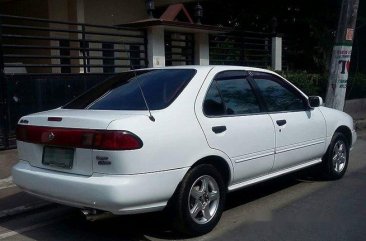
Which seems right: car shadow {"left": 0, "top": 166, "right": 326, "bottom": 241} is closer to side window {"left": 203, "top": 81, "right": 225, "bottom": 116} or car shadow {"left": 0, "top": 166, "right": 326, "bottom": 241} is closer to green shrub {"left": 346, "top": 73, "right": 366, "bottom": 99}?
side window {"left": 203, "top": 81, "right": 225, "bottom": 116}

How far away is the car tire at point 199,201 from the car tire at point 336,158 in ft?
7.47

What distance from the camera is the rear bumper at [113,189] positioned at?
4129 millimetres

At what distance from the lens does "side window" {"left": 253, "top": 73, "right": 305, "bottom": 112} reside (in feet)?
19.0

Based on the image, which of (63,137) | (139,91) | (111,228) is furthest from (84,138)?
(111,228)

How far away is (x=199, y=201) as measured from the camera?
15.6 feet

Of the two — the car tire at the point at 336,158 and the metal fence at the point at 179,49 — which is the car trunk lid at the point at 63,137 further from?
the metal fence at the point at 179,49

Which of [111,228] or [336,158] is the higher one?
[336,158]

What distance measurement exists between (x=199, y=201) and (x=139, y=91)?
1.22 m

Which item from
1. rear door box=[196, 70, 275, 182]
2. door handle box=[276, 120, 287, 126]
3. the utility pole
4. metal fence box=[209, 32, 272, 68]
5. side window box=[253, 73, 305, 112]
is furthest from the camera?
metal fence box=[209, 32, 272, 68]

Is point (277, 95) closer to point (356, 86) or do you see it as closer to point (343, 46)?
point (343, 46)

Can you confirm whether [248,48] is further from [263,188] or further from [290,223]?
[290,223]

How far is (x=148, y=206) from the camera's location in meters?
4.32

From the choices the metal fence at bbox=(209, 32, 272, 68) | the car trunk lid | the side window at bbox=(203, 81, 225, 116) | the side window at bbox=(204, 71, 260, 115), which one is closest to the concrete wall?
the metal fence at bbox=(209, 32, 272, 68)

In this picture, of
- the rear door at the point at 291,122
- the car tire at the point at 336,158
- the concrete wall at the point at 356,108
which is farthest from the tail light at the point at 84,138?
the concrete wall at the point at 356,108
